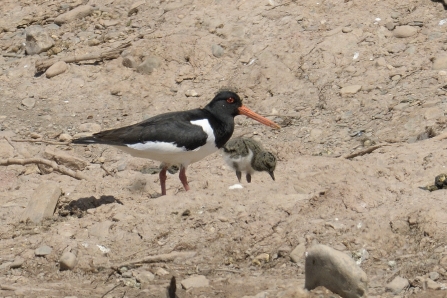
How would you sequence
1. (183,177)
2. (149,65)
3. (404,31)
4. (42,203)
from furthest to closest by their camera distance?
(149,65)
(404,31)
(183,177)
(42,203)

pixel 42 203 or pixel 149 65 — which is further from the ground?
pixel 42 203

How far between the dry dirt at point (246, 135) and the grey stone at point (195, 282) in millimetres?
107

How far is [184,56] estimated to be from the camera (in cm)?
1172

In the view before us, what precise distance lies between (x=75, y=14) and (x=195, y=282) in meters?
7.62

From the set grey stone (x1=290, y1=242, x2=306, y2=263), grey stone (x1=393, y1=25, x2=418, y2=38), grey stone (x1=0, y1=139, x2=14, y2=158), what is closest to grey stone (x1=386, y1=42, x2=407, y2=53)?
grey stone (x1=393, y1=25, x2=418, y2=38)

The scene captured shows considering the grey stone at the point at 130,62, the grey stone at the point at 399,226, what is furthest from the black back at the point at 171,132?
the grey stone at the point at 130,62

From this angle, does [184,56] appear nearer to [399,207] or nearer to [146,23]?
[146,23]

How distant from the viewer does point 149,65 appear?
11602mm

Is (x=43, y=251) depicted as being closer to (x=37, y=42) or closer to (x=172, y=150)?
(x=172, y=150)

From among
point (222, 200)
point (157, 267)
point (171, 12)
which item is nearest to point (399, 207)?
point (222, 200)

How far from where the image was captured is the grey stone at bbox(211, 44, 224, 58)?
38.2 ft

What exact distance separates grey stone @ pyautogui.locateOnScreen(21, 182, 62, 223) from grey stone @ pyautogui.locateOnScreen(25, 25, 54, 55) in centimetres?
464

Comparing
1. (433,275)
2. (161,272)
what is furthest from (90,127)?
(433,275)

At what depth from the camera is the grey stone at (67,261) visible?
6.97 metres
